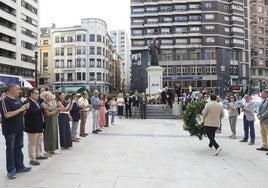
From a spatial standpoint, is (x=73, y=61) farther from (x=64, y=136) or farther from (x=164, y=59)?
(x=64, y=136)

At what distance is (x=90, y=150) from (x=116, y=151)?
2.80ft

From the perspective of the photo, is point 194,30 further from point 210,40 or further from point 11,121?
point 11,121

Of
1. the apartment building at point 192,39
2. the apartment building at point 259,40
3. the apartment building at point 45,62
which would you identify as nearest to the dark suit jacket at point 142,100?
the apartment building at point 192,39

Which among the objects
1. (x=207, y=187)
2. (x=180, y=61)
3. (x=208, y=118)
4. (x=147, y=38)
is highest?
(x=147, y=38)

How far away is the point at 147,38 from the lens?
234ft

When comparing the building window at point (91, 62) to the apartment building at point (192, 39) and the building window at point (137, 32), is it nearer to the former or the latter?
the apartment building at point (192, 39)

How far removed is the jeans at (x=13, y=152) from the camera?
249 inches

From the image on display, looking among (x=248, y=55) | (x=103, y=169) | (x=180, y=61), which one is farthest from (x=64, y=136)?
(x=248, y=55)

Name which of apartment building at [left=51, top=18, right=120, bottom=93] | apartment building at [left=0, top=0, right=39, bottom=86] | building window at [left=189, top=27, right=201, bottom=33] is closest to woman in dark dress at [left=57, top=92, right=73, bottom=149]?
apartment building at [left=0, top=0, right=39, bottom=86]

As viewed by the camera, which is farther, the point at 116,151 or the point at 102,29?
the point at 102,29

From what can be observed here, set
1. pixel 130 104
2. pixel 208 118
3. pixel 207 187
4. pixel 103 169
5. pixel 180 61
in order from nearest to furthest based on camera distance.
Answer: pixel 207 187
pixel 103 169
pixel 208 118
pixel 130 104
pixel 180 61

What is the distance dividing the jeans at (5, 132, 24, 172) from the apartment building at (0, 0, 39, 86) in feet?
144

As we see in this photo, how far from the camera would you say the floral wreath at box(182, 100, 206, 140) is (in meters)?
10.2

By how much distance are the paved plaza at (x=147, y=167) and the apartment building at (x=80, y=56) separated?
6486cm
